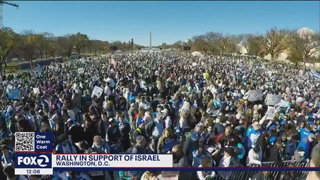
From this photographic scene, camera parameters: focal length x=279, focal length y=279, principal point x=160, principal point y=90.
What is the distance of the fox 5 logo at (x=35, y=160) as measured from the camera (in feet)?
12.3

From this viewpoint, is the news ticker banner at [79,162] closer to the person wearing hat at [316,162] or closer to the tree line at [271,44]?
the person wearing hat at [316,162]

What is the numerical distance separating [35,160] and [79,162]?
59 centimetres

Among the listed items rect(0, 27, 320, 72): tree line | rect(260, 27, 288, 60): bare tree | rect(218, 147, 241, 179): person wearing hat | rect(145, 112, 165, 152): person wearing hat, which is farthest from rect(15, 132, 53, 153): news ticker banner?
rect(260, 27, 288, 60): bare tree

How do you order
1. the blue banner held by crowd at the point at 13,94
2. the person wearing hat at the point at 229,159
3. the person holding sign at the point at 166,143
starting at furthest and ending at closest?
the blue banner held by crowd at the point at 13,94
the person holding sign at the point at 166,143
the person wearing hat at the point at 229,159

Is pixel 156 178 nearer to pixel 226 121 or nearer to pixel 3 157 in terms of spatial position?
pixel 3 157

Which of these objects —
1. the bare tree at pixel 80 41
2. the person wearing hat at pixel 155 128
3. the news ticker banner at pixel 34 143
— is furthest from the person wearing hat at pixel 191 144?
the bare tree at pixel 80 41

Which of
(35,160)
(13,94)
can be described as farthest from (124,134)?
(13,94)

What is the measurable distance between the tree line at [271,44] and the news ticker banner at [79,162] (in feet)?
170

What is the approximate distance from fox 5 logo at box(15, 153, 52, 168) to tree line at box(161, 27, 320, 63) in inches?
2066

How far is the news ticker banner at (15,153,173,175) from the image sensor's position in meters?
3.68

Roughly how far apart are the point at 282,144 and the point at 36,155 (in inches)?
206

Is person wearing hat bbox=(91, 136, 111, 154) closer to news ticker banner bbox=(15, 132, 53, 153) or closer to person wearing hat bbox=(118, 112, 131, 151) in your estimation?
Result: news ticker banner bbox=(15, 132, 53, 153)

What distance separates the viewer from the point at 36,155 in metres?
3.79

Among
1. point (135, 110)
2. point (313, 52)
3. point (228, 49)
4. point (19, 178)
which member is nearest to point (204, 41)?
point (228, 49)
